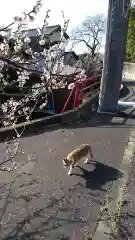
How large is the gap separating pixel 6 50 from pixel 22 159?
3.79 m

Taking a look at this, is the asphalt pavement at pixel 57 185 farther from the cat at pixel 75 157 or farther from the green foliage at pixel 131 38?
the green foliage at pixel 131 38

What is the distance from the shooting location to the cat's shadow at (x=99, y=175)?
527 centimetres

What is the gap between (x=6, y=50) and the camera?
2660 mm

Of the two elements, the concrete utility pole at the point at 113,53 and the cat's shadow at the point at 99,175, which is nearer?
the cat's shadow at the point at 99,175

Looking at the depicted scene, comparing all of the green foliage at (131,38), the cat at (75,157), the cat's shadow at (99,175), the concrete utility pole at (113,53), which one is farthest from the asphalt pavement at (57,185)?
the green foliage at (131,38)

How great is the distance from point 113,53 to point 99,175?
→ 3775mm

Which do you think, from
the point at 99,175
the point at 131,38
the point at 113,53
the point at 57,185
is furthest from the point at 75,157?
the point at 131,38

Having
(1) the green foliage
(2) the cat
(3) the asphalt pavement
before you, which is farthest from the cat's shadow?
(1) the green foliage

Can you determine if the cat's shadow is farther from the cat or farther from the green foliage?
the green foliage

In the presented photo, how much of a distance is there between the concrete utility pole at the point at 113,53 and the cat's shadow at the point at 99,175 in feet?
9.75

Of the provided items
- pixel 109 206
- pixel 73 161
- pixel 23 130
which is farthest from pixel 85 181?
pixel 23 130

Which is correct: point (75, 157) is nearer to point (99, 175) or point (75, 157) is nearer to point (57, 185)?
point (99, 175)

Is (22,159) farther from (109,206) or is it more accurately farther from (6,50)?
(6,50)

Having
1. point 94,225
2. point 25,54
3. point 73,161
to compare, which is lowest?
point 94,225
